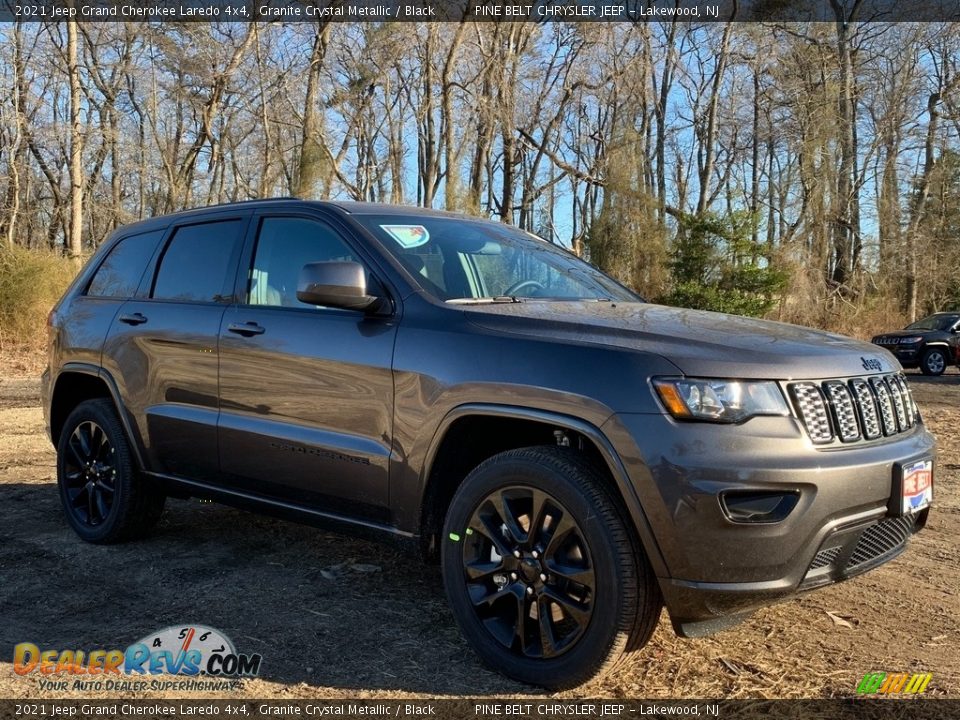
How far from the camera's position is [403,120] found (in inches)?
1634

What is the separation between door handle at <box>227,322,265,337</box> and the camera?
404 cm

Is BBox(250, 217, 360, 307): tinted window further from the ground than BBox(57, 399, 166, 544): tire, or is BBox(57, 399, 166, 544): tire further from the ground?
BBox(250, 217, 360, 307): tinted window

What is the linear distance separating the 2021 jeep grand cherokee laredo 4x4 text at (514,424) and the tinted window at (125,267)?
0.32 meters

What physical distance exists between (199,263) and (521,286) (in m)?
1.82

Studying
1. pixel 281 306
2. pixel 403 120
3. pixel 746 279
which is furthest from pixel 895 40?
pixel 281 306

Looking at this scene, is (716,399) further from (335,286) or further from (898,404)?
(335,286)

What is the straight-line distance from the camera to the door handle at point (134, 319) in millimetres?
4738

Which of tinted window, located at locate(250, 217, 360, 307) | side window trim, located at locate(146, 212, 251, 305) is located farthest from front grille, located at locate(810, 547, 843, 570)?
side window trim, located at locate(146, 212, 251, 305)

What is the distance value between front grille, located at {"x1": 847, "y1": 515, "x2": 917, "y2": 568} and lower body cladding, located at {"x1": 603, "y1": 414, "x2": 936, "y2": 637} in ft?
0.54

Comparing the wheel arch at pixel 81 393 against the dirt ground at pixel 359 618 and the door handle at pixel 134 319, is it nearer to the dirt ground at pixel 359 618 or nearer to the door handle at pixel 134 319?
the door handle at pixel 134 319

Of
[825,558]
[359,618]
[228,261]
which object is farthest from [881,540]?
[228,261]

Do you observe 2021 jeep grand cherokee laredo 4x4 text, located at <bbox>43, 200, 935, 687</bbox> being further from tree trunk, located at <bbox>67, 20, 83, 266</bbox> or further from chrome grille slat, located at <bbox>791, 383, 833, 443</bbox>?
tree trunk, located at <bbox>67, 20, 83, 266</bbox>

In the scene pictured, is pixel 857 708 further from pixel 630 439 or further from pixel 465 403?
pixel 465 403

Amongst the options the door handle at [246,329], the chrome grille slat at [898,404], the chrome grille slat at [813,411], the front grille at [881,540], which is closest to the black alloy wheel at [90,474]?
the door handle at [246,329]
